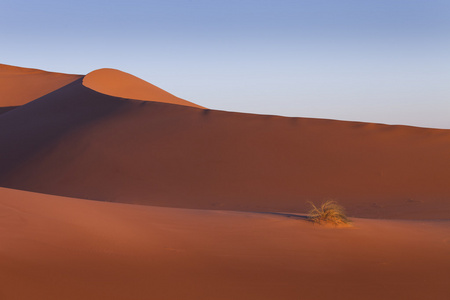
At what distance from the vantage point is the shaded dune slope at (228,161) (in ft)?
51.9

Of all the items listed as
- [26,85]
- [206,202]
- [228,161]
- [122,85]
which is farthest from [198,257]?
[26,85]

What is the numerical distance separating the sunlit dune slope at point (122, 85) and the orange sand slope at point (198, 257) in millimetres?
22991

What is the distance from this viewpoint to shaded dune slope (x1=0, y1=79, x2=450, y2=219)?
15.8 meters

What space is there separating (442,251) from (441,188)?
9698 mm

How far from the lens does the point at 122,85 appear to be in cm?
3416

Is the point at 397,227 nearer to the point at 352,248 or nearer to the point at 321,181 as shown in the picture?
the point at 352,248

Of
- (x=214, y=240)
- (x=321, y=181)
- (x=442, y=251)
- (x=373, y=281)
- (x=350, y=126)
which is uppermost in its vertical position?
(x=350, y=126)

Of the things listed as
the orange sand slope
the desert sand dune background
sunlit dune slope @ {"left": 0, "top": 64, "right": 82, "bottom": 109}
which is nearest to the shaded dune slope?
the desert sand dune background

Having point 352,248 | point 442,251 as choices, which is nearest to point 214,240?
point 352,248

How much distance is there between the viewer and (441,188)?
1625 centimetres

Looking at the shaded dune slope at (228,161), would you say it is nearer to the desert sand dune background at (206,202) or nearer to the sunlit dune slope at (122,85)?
the desert sand dune background at (206,202)

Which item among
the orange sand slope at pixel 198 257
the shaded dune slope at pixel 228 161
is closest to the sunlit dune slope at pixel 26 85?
the shaded dune slope at pixel 228 161

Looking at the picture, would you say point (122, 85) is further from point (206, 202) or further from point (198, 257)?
point (198, 257)

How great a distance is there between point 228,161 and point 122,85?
17376 millimetres
